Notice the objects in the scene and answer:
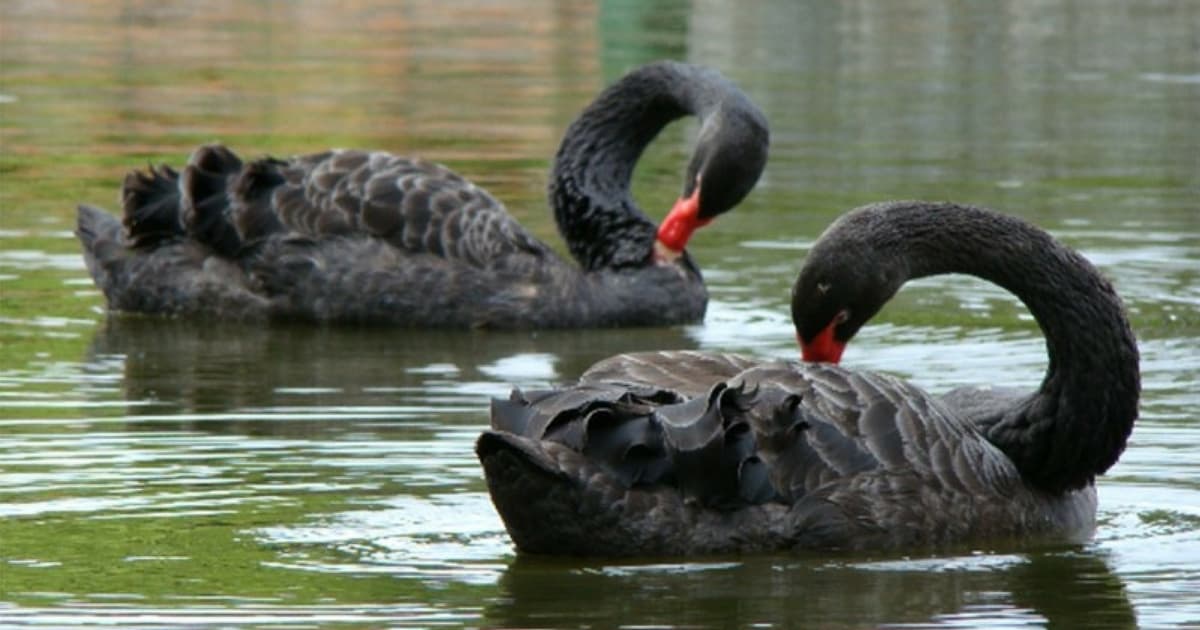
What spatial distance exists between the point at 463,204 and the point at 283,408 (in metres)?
2.70

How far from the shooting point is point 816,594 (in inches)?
307

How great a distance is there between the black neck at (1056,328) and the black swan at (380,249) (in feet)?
15.1

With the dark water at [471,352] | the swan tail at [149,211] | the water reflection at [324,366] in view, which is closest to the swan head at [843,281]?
the dark water at [471,352]

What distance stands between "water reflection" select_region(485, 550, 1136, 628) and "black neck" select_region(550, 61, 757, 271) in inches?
219

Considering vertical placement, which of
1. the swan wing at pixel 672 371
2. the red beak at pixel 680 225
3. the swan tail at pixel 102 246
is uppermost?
the swan wing at pixel 672 371

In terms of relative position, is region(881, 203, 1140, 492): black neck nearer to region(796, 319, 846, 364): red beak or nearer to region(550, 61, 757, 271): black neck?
region(796, 319, 846, 364): red beak

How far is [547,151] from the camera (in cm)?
2008

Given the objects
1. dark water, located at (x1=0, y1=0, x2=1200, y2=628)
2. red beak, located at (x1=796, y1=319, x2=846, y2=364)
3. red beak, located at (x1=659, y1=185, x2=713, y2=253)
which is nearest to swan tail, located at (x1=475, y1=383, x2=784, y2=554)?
dark water, located at (x1=0, y1=0, x2=1200, y2=628)

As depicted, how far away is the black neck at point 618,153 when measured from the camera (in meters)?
13.9

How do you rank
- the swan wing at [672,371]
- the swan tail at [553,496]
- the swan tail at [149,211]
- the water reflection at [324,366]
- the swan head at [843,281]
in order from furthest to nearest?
the swan tail at [149,211], the water reflection at [324,366], the swan head at [843,281], the swan wing at [672,371], the swan tail at [553,496]

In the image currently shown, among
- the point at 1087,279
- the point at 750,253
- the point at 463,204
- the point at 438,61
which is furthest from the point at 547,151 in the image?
the point at 1087,279

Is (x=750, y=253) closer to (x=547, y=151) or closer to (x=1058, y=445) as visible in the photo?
(x=547, y=151)

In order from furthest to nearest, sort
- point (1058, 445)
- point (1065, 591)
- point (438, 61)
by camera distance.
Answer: point (438, 61) < point (1058, 445) < point (1065, 591)

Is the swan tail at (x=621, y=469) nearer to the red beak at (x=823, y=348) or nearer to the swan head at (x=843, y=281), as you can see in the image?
the swan head at (x=843, y=281)
